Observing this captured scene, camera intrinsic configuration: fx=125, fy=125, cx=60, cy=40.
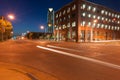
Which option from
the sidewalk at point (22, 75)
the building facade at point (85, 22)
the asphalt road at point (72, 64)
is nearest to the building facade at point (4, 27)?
the asphalt road at point (72, 64)

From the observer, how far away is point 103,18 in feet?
235

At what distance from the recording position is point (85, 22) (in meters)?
61.6

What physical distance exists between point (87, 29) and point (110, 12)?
2580 centimetres

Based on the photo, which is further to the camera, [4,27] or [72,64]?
[4,27]

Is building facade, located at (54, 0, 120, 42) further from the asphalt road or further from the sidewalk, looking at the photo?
the sidewalk

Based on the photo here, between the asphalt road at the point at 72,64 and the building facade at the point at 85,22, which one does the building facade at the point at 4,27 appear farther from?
the building facade at the point at 85,22

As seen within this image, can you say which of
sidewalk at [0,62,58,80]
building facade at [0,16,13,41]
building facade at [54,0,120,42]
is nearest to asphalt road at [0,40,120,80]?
sidewalk at [0,62,58,80]

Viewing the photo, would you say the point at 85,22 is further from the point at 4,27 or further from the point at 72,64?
the point at 72,64

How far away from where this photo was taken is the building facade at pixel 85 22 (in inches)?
2358

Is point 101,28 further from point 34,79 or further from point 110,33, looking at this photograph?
point 34,79

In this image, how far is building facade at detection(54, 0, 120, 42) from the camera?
59.9m

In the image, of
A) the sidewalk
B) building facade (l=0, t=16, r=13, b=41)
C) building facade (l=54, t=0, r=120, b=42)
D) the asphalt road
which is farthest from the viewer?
building facade (l=54, t=0, r=120, b=42)

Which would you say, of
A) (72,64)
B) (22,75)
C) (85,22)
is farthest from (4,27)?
(85,22)

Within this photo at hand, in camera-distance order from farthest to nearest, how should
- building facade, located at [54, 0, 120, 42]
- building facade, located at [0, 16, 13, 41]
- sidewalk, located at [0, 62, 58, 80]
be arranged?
building facade, located at [54, 0, 120, 42]
building facade, located at [0, 16, 13, 41]
sidewalk, located at [0, 62, 58, 80]
